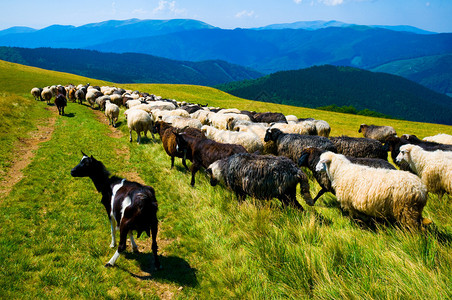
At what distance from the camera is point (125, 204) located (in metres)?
4.67

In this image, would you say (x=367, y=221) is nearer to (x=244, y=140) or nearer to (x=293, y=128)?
(x=244, y=140)

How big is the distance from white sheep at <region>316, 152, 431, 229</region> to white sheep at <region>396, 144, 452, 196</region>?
2.91 meters

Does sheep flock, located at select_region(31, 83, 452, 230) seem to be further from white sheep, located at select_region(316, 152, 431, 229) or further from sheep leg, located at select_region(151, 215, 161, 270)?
sheep leg, located at select_region(151, 215, 161, 270)

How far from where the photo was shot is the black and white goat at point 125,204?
4.43m

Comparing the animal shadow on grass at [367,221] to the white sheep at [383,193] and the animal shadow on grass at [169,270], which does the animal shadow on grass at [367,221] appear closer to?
the white sheep at [383,193]

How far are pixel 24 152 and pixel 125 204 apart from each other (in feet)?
34.6

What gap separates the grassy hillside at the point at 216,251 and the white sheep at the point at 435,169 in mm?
837

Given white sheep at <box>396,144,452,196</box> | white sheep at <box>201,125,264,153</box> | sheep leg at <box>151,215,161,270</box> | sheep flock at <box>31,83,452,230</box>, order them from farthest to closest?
1. white sheep at <box>201,125,264,153</box>
2. white sheep at <box>396,144,452,196</box>
3. sheep flock at <box>31,83,452,230</box>
4. sheep leg at <box>151,215,161,270</box>

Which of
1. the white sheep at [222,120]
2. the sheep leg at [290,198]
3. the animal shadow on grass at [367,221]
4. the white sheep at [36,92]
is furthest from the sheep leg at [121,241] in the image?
the white sheep at [36,92]

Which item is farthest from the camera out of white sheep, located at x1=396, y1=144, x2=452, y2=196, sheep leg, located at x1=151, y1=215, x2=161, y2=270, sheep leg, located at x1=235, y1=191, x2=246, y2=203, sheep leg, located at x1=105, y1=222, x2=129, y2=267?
white sheep, located at x1=396, y1=144, x2=452, y2=196

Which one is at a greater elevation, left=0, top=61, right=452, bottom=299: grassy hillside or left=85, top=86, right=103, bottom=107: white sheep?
left=85, top=86, right=103, bottom=107: white sheep

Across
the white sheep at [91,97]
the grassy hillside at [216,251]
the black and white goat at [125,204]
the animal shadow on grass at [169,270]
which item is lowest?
the animal shadow on grass at [169,270]

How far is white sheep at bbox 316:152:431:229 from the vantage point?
5.09 m

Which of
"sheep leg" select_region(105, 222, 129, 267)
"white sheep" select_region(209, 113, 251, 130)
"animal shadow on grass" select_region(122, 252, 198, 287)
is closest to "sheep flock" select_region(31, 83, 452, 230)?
"animal shadow on grass" select_region(122, 252, 198, 287)
